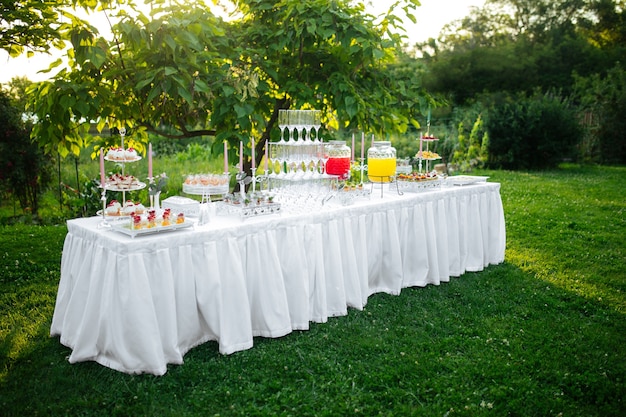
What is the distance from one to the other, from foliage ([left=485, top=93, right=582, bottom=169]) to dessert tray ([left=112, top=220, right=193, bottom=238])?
10969 millimetres

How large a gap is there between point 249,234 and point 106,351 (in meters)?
1.04

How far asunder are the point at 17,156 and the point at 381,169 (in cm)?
509

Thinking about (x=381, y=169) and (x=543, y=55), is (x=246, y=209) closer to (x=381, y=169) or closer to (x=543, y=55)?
(x=381, y=169)

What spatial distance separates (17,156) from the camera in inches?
272

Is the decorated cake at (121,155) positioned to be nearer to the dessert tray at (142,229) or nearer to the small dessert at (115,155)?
the small dessert at (115,155)

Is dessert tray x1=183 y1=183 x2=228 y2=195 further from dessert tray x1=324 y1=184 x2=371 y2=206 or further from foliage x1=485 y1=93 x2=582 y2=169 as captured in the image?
foliage x1=485 y1=93 x2=582 y2=169

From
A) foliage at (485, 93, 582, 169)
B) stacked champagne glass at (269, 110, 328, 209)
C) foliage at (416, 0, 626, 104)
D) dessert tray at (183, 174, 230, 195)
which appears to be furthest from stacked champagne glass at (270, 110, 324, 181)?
foliage at (416, 0, 626, 104)

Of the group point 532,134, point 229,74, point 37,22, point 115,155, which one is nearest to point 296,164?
point 229,74

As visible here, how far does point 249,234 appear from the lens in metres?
3.29

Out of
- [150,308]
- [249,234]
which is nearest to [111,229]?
[150,308]

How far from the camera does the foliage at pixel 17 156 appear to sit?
6.84 m

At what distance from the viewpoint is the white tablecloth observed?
2.90 meters

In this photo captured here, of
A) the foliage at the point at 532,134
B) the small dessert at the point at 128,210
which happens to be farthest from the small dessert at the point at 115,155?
the foliage at the point at 532,134

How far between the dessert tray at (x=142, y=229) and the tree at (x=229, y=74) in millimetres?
1010
